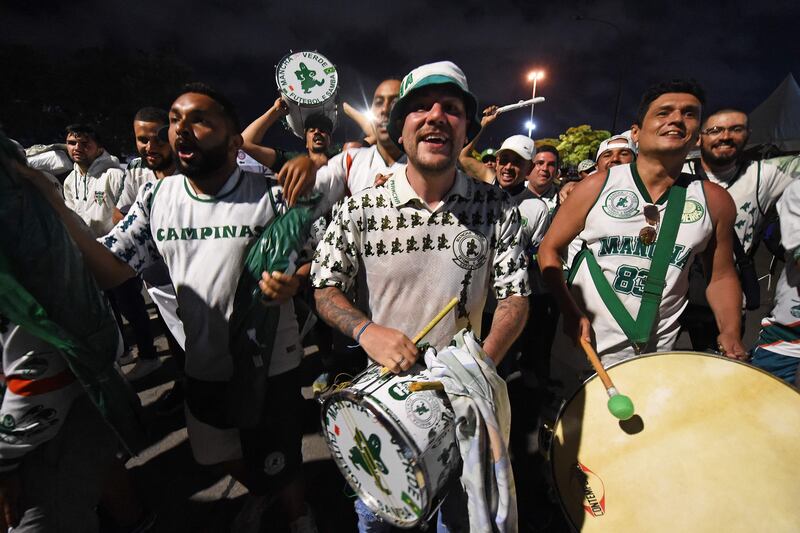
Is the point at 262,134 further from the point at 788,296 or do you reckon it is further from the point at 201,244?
the point at 788,296

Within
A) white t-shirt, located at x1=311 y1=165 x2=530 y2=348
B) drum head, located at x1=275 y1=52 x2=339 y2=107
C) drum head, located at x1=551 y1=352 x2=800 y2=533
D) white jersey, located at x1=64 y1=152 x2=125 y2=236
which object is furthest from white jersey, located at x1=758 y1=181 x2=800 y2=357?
white jersey, located at x1=64 y1=152 x2=125 y2=236

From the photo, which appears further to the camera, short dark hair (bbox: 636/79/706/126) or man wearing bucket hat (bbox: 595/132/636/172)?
man wearing bucket hat (bbox: 595/132/636/172)

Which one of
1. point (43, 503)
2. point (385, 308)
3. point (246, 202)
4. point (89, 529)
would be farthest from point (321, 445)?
point (246, 202)

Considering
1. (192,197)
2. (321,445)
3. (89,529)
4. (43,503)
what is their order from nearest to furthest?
(43,503) → (89,529) → (192,197) → (321,445)

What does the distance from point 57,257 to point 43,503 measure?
113 centimetres

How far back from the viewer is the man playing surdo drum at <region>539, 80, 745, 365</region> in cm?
196

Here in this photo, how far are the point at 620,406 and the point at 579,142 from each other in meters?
31.4

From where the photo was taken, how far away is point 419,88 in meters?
1.56

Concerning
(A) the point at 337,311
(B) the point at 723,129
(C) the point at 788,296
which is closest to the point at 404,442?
(A) the point at 337,311

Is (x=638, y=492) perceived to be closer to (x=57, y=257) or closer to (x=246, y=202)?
(x=246, y=202)

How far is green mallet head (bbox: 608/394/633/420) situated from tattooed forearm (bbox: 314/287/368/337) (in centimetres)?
110

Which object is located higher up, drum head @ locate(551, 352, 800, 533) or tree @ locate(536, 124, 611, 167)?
tree @ locate(536, 124, 611, 167)

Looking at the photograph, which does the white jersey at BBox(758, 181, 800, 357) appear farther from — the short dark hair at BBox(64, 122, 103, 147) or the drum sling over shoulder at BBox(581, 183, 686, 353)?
the short dark hair at BBox(64, 122, 103, 147)

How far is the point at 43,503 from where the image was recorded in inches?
→ 61.4
